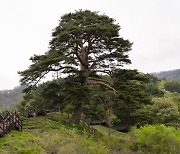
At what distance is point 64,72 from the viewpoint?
32.6m

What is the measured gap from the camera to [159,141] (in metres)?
28.2

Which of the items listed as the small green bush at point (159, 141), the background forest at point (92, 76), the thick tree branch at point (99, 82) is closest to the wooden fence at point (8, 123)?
the background forest at point (92, 76)

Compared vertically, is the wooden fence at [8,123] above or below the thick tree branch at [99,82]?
below

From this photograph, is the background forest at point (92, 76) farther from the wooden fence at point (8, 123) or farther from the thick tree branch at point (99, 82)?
the wooden fence at point (8, 123)

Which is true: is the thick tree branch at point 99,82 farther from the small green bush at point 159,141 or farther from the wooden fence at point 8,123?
the wooden fence at point 8,123

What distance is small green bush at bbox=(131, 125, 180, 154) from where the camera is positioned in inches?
1093

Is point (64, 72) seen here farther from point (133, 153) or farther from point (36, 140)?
point (36, 140)

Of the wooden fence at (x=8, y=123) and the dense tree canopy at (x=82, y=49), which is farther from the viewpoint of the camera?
the dense tree canopy at (x=82, y=49)

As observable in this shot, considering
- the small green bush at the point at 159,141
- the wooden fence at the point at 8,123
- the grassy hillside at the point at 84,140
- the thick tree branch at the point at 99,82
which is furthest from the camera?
the thick tree branch at the point at 99,82

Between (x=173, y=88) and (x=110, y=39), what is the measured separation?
120 meters

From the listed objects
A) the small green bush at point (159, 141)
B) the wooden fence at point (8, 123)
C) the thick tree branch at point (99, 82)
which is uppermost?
the thick tree branch at point (99, 82)

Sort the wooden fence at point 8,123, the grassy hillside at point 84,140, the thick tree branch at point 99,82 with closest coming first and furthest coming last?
the wooden fence at point 8,123
the grassy hillside at point 84,140
the thick tree branch at point 99,82

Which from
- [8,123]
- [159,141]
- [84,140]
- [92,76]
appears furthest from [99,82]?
[8,123]

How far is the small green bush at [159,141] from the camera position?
27.8m
